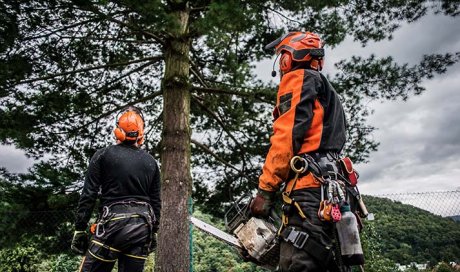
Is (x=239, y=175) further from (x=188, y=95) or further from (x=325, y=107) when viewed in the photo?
(x=325, y=107)

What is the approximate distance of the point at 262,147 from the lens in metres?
8.85

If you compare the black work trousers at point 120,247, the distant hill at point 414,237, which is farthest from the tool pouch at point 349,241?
the distant hill at point 414,237

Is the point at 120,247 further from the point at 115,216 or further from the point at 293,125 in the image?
the point at 293,125

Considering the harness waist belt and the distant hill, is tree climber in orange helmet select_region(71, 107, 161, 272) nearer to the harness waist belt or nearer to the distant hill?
the harness waist belt

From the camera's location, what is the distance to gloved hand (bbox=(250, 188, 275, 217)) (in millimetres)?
2762

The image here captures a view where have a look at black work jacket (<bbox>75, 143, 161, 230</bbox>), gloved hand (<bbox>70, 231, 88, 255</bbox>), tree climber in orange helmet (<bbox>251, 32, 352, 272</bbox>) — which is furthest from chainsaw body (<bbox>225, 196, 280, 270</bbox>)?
gloved hand (<bbox>70, 231, 88, 255</bbox>)

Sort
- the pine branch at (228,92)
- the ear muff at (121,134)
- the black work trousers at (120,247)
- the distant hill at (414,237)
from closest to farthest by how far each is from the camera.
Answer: the black work trousers at (120,247) → the ear muff at (121,134) → the pine branch at (228,92) → the distant hill at (414,237)

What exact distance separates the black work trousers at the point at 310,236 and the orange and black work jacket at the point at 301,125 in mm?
89

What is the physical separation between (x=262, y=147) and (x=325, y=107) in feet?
19.5

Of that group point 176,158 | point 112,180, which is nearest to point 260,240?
point 112,180

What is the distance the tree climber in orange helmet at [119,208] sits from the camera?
13.2 feet

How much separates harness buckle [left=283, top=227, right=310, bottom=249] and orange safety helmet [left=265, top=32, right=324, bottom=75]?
1199mm

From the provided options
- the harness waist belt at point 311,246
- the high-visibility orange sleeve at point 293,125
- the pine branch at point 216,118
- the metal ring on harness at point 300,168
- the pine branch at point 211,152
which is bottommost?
the harness waist belt at point 311,246

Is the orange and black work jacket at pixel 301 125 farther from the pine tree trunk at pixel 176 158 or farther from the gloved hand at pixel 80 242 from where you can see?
the pine tree trunk at pixel 176 158
